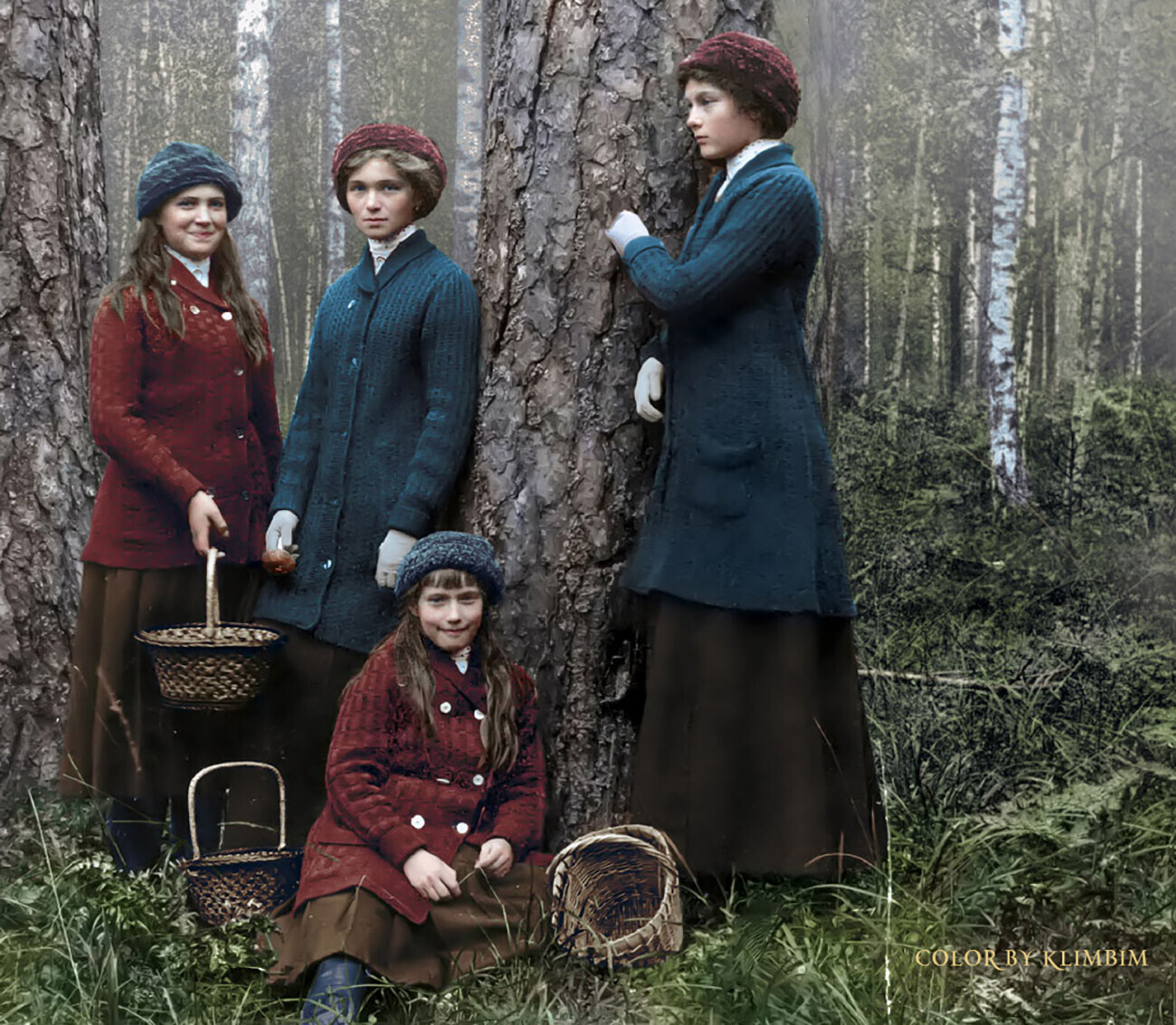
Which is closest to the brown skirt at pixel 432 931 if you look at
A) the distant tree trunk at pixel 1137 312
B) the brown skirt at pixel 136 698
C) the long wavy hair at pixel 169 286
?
the brown skirt at pixel 136 698

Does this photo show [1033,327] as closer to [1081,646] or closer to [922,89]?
[922,89]

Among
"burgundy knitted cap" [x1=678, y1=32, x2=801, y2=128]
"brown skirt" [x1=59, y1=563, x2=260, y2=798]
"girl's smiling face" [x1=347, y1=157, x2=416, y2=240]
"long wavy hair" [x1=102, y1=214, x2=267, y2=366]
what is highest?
"burgundy knitted cap" [x1=678, y1=32, x2=801, y2=128]

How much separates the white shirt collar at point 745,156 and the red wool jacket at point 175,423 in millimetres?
1591

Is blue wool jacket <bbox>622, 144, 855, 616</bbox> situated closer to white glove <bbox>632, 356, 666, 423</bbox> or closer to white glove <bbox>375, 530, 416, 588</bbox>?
white glove <bbox>632, 356, 666, 423</bbox>

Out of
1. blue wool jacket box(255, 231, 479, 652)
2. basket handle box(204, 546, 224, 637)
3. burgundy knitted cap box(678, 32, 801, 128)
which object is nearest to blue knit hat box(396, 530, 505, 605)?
blue wool jacket box(255, 231, 479, 652)

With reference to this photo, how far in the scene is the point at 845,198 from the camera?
5.98 meters

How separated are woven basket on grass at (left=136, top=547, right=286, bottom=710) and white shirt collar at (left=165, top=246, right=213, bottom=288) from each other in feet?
2.80

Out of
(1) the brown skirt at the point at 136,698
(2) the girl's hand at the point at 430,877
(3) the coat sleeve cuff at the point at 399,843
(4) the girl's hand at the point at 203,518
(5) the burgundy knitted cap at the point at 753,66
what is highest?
(5) the burgundy knitted cap at the point at 753,66

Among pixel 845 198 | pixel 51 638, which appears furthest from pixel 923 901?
pixel 845 198

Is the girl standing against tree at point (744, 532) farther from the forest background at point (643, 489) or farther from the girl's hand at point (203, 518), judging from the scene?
the girl's hand at point (203, 518)

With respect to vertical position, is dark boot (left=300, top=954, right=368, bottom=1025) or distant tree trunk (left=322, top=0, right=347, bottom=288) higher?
A: distant tree trunk (left=322, top=0, right=347, bottom=288)

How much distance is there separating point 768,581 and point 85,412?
252 cm

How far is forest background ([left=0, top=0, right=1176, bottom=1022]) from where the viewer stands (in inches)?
127

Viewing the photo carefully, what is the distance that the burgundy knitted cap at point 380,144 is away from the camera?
3.53 metres
